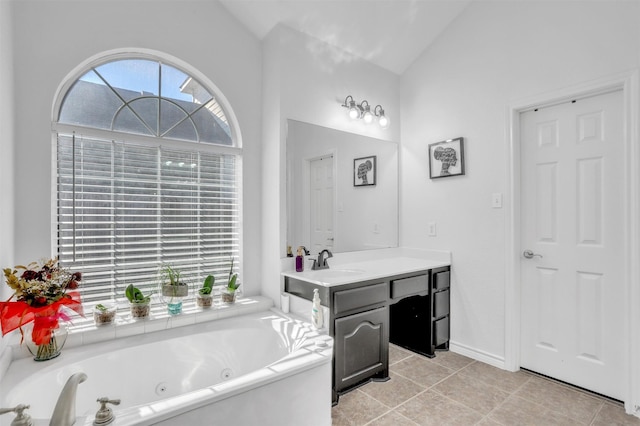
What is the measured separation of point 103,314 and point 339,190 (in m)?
1.94

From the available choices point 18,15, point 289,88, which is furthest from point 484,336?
point 18,15

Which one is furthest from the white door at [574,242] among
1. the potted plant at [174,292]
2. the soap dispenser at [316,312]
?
the potted plant at [174,292]

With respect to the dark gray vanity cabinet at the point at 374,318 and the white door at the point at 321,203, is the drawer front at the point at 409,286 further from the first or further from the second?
the white door at the point at 321,203

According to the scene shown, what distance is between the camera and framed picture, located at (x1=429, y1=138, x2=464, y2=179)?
293 cm

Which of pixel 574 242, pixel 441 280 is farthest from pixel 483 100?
pixel 441 280

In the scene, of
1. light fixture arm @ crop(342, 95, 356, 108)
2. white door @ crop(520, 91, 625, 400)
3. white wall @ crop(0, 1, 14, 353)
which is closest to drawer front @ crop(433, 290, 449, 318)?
white door @ crop(520, 91, 625, 400)

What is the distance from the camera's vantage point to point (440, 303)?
9.67 ft

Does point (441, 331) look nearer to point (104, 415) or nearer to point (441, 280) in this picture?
point (441, 280)

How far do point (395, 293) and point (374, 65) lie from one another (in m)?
2.12

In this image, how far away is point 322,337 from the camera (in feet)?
6.70

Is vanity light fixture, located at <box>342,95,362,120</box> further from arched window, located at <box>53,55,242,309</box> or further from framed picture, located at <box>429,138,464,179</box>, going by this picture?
arched window, located at <box>53,55,242,309</box>

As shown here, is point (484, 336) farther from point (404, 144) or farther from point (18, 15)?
point (18, 15)

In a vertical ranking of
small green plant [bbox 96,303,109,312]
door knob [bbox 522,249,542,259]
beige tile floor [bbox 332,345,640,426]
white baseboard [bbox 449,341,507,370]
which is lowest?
beige tile floor [bbox 332,345,640,426]

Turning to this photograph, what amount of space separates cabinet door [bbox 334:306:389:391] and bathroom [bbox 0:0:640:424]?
71cm
